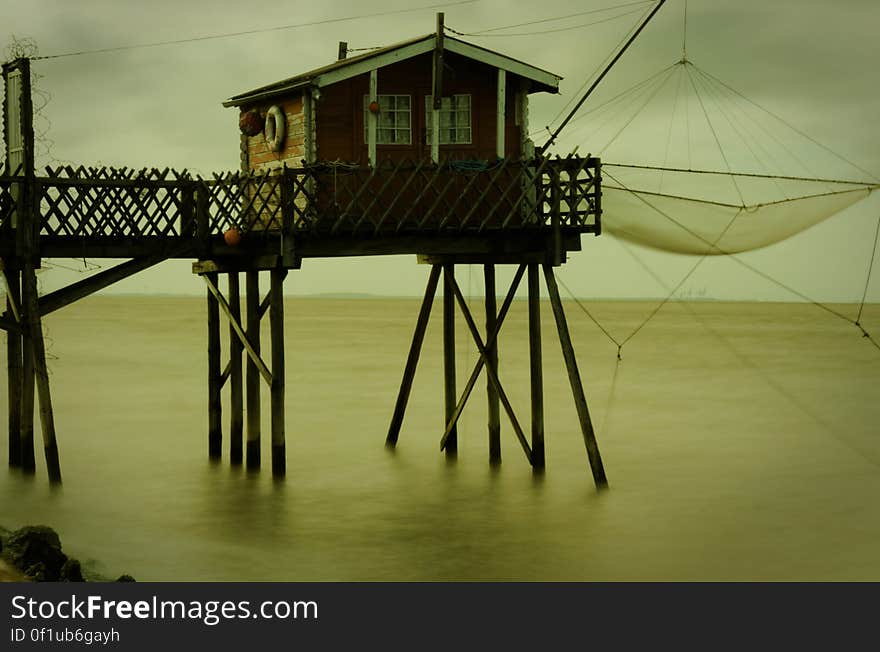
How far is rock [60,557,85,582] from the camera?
13867mm

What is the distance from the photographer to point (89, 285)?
64.2 ft

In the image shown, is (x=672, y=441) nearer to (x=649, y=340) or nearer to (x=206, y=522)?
(x=206, y=522)

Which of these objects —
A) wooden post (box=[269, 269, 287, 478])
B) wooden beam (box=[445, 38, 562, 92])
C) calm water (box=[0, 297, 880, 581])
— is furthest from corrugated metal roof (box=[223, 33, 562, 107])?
calm water (box=[0, 297, 880, 581])

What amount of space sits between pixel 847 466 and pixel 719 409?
392 inches

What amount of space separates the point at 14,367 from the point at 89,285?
276cm

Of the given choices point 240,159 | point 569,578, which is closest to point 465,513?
point 569,578

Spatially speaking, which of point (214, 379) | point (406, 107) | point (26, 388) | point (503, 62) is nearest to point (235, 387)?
point (214, 379)

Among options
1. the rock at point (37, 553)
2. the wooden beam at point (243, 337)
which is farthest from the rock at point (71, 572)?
the wooden beam at point (243, 337)

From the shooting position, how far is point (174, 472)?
→ 2330 cm

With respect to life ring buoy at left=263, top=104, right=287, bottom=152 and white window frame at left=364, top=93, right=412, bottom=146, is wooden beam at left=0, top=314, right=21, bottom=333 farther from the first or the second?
white window frame at left=364, top=93, right=412, bottom=146

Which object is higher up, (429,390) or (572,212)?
(572,212)

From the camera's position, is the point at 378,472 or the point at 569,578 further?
the point at 378,472

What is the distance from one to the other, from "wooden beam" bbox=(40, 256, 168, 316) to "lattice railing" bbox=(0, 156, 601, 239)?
19.7 inches

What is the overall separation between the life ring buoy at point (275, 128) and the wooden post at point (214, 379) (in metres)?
2.68
